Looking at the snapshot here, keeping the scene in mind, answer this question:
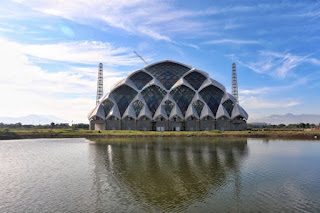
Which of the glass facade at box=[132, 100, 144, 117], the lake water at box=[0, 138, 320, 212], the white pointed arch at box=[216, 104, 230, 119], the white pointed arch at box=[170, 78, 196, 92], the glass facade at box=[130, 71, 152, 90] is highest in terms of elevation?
the glass facade at box=[130, 71, 152, 90]

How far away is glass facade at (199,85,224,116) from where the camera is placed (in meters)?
93.2

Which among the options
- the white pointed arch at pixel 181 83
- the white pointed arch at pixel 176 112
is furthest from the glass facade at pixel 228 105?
the white pointed arch at pixel 176 112

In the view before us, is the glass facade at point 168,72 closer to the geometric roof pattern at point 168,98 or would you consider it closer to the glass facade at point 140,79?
the geometric roof pattern at point 168,98

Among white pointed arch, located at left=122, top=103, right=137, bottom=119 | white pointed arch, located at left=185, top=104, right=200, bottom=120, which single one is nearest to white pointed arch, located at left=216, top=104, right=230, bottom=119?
white pointed arch, located at left=185, top=104, right=200, bottom=120

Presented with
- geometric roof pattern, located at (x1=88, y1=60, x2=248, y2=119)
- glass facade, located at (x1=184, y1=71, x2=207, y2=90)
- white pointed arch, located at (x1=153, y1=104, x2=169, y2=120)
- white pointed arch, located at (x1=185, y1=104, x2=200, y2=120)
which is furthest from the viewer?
glass facade, located at (x1=184, y1=71, x2=207, y2=90)

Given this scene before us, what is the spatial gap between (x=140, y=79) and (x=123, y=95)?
33.7 feet

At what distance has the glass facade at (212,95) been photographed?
93.2m

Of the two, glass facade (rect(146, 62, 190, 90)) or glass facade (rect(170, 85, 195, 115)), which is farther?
glass facade (rect(146, 62, 190, 90))

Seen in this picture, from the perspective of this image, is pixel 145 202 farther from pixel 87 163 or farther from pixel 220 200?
pixel 87 163

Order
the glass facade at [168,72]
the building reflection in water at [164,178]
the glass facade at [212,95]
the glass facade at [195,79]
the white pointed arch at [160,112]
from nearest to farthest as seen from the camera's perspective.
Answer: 1. the building reflection in water at [164,178]
2. the white pointed arch at [160,112]
3. the glass facade at [212,95]
4. the glass facade at [195,79]
5. the glass facade at [168,72]

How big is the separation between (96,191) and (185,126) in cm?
7533

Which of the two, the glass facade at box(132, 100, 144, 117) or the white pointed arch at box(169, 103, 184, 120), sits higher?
the glass facade at box(132, 100, 144, 117)

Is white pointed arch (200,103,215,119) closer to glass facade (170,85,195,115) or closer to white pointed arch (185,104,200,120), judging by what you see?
white pointed arch (185,104,200,120)

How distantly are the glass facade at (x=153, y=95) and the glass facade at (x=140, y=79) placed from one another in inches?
148
